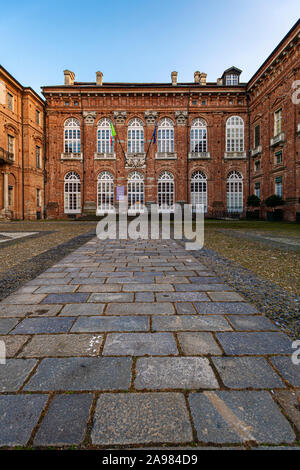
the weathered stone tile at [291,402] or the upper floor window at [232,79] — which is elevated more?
the upper floor window at [232,79]

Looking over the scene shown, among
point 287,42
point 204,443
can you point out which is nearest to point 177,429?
point 204,443

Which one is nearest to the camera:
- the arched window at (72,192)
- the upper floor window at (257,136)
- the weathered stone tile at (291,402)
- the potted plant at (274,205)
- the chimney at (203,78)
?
the weathered stone tile at (291,402)

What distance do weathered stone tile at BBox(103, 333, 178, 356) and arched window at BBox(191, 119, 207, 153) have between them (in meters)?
26.8

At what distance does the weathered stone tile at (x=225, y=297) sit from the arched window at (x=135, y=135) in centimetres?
2521

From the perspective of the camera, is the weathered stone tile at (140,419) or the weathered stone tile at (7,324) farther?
the weathered stone tile at (7,324)

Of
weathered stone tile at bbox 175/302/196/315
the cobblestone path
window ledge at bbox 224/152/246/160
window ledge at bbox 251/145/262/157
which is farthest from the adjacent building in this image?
weathered stone tile at bbox 175/302/196/315

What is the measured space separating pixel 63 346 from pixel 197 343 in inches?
40.6

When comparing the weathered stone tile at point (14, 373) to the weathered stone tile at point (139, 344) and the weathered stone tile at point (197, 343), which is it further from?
the weathered stone tile at point (197, 343)

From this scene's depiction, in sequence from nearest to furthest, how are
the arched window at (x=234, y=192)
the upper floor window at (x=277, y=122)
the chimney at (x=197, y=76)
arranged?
the upper floor window at (x=277, y=122), the arched window at (x=234, y=192), the chimney at (x=197, y=76)

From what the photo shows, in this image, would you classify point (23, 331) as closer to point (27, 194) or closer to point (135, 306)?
point (135, 306)

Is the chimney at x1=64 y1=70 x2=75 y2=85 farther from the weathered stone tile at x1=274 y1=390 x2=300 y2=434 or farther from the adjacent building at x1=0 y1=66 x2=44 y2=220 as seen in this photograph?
the weathered stone tile at x1=274 y1=390 x2=300 y2=434

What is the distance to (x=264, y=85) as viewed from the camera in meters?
22.6

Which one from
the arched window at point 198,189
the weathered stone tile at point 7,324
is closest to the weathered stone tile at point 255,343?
the weathered stone tile at point 7,324

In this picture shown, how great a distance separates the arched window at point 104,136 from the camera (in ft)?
86.5
